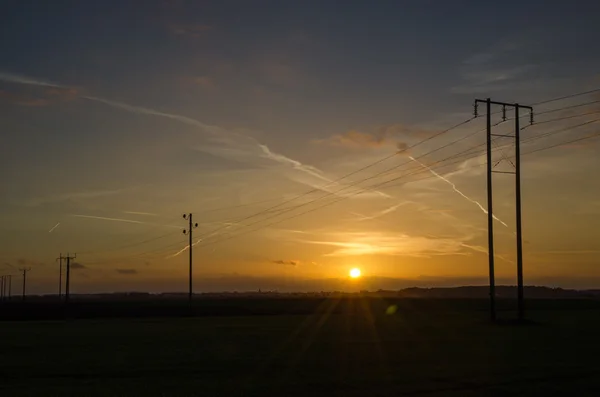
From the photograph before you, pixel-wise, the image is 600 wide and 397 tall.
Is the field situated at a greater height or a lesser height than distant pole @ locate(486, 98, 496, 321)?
lesser

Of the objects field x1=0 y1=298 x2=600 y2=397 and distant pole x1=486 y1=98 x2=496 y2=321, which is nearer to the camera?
field x1=0 y1=298 x2=600 y2=397

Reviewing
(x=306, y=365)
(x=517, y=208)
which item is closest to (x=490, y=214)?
(x=517, y=208)

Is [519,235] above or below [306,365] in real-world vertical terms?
above

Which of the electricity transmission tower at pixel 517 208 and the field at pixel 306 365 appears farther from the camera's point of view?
the electricity transmission tower at pixel 517 208

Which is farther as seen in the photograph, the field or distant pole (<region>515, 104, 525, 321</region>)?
distant pole (<region>515, 104, 525, 321</region>)

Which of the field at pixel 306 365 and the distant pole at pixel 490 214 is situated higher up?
the distant pole at pixel 490 214

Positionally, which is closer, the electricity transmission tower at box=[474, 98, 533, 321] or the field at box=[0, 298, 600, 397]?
the field at box=[0, 298, 600, 397]

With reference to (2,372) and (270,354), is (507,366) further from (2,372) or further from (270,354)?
(2,372)

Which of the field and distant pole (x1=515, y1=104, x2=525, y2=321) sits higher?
distant pole (x1=515, y1=104, x2=525, y2=321)

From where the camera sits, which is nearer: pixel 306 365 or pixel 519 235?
pixel 306 365

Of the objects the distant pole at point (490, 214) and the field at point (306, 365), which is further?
the distant pole at point (490, 214)

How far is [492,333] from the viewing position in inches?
1944

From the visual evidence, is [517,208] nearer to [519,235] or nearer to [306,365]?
[519,235]

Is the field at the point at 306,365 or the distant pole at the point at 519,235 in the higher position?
the distant pole at the point at 519,235
